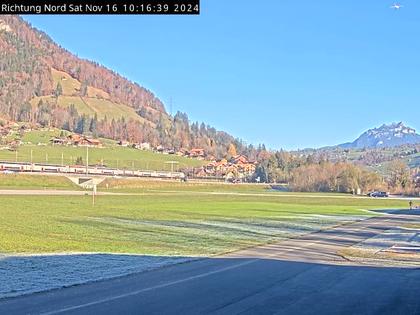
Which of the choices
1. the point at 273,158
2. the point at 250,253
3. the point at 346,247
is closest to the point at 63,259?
the point at 250,253

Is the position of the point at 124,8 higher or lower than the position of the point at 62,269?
higher

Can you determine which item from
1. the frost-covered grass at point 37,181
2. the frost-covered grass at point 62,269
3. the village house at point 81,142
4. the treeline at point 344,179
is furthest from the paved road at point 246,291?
the village house at point 81,142

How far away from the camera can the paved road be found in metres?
12.1

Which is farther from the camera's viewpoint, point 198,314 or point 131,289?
point 131,289

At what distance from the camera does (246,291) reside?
576 inches

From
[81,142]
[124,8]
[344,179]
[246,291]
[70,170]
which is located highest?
[81,142]

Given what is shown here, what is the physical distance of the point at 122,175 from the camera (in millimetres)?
147125

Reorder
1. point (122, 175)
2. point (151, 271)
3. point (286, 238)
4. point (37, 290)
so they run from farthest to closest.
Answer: point (122, 175)
point (286, 238)
point (151, 271)
point (37, 290)

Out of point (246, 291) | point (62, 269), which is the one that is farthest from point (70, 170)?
point (246, 291)

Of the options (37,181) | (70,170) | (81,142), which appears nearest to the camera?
(37,181)

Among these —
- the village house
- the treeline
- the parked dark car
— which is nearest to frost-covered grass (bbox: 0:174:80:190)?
the treeline

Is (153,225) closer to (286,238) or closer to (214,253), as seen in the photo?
(286,238)

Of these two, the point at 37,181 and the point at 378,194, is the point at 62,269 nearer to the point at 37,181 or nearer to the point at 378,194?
the point at 37,181

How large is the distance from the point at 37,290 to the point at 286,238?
66.8 feet
